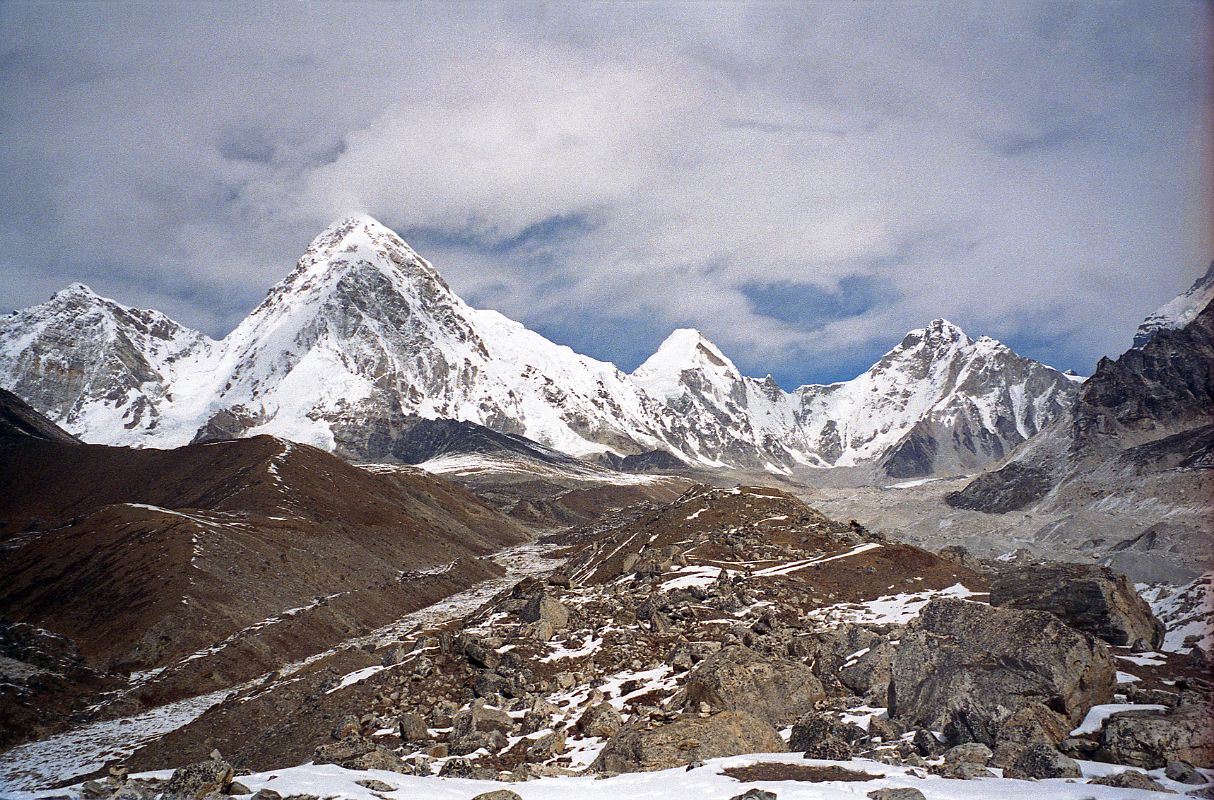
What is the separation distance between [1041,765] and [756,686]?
10.3 metres

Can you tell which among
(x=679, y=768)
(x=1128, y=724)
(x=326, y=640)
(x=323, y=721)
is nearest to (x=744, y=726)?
(x=679, y=768)

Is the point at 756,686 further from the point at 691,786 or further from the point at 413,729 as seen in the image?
the point at 413,729

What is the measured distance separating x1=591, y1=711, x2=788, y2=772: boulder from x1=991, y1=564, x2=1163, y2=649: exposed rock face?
15.2 meters

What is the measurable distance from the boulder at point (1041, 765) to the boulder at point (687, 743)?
21.7ft

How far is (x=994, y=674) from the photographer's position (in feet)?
80.7

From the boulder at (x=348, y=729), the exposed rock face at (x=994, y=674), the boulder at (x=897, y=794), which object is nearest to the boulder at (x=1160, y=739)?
the exposed rock face at (x=994, y=674)

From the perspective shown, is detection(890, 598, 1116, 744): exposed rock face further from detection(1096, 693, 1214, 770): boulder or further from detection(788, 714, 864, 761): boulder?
detection(1096, 693, 1214, 770): boulder

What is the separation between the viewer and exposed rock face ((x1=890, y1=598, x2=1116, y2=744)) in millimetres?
23422

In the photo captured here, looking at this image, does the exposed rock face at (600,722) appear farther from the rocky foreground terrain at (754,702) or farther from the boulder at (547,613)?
the boulder at (547,613)

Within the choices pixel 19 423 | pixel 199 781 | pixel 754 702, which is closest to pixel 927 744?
pixel 754 702

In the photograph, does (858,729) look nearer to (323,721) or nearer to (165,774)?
(165,774)

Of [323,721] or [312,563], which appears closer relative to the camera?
[323,721]

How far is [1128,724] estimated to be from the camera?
813 inches

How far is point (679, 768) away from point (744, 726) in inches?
124
